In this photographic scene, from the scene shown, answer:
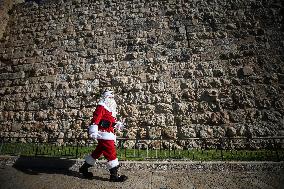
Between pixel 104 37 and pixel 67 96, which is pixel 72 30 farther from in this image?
pixel 67 96

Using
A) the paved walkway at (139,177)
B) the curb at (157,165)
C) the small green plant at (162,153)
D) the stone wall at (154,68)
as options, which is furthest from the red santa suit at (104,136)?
the stone wall at (154,68)

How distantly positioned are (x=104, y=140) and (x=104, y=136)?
0.07 meters

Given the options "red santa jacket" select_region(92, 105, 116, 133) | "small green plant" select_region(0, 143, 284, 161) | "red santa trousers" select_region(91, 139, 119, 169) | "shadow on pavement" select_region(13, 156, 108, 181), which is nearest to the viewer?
"red santa trousers" select_region(91, 139, 119, 169)

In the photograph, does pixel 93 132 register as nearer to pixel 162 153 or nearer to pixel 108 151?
pixel 108 151

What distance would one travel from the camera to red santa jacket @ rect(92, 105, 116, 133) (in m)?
5.03

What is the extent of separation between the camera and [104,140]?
4957 millimetres

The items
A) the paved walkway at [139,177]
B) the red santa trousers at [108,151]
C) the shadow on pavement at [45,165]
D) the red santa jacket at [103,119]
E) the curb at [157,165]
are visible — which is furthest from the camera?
the shadow on pavement at [45,165]

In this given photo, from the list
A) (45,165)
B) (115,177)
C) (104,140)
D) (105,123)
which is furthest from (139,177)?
(45,165)

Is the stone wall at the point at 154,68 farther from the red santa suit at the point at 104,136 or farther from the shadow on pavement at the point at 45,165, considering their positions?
the red santa suit at the point at 104,136

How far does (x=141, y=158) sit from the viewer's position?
19.6ft

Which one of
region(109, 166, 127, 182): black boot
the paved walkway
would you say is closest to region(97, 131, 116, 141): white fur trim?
region(109, 166, 127, 182): black boot

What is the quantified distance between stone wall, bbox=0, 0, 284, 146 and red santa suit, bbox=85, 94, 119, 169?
7.07ft

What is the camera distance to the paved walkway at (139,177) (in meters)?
4.76

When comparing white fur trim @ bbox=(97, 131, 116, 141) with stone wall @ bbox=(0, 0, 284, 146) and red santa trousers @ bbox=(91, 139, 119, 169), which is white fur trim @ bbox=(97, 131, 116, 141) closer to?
red santa trousers @ bbox=(91, 139, 119, 169)
